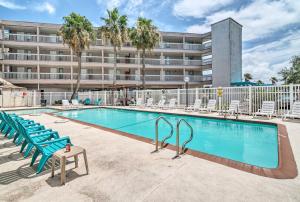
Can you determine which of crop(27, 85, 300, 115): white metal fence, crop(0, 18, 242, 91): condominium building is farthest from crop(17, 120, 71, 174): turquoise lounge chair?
crop(0, 18, 242, 91): condominium building

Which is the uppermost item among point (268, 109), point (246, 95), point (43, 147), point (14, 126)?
point (246, 95)

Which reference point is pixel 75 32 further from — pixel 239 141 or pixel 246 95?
pixel 239 141

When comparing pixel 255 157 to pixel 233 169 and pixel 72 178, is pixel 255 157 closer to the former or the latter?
pixel 233 169

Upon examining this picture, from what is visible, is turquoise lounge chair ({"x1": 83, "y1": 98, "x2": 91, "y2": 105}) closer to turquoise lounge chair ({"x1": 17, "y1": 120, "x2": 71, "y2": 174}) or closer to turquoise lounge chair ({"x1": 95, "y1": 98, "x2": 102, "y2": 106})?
turquoise lounge chair ({"x1": 95, "y1": 98, "x2": 102, "y2": 106})

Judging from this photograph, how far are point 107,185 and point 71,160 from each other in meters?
1.65

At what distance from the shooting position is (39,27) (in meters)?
29.1

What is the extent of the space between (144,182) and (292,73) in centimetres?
3356

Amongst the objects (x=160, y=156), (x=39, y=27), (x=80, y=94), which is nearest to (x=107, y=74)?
(x=80, y=94)

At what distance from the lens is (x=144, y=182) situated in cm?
318

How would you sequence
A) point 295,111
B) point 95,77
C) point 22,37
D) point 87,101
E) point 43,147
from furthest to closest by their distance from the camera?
1. point 95,77
2. point 22,37
3. point 87,101
4. point 295,111
5. point 43,147

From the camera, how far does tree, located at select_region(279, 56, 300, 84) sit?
1038 inches

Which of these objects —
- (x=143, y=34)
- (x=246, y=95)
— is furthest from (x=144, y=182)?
(x=143, y=34)

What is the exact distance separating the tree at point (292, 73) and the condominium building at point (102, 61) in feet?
23.1

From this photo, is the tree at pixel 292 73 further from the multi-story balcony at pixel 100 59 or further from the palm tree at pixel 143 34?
the palm tree at pixel 143 34
